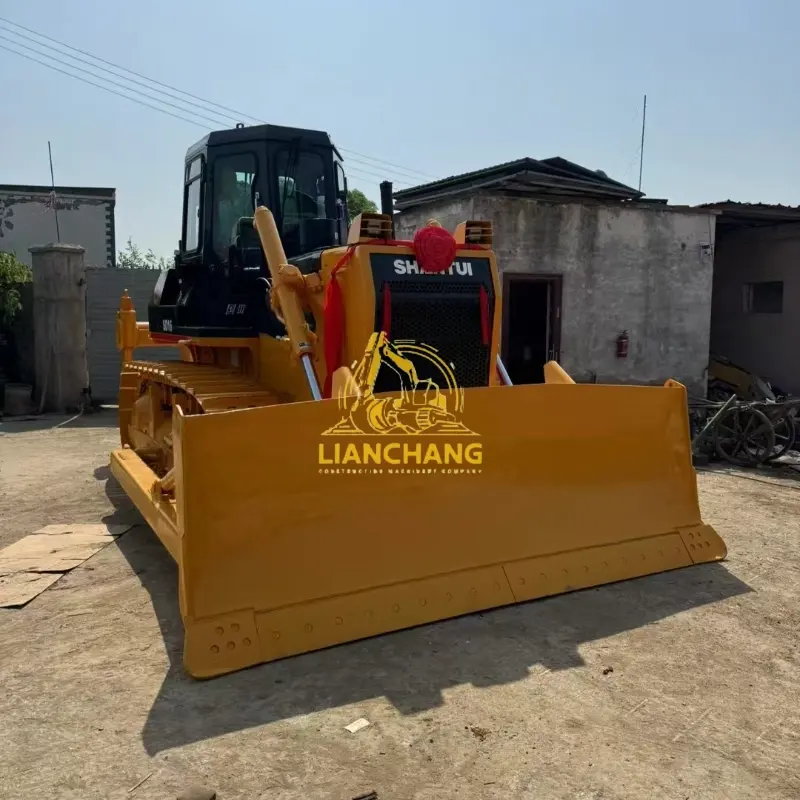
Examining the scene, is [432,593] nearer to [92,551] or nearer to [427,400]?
[427,400]

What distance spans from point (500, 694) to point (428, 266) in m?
2.41

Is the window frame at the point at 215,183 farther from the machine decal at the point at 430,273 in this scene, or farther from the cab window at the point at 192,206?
the machine decal at the point at 430,273

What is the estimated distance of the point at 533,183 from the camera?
10875mm

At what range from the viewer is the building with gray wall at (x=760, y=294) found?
44.6 feet

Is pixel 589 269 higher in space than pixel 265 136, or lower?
lower

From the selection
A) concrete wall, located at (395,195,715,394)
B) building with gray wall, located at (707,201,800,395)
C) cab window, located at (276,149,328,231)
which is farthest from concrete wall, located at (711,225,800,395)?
cab window, located at (276,149,328,231)

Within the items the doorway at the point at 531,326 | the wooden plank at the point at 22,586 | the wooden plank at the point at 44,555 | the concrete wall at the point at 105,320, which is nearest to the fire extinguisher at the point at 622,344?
the doorway at the point at 531,326

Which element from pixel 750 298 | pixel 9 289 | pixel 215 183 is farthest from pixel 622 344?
pixel 9 289

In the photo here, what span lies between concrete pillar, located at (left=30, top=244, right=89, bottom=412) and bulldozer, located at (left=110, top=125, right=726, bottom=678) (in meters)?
8.39

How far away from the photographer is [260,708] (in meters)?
3.01

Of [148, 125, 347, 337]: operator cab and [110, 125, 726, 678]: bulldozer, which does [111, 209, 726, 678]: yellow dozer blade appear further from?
[148, 125, 347, 337]: operator cab

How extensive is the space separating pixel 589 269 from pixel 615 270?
472mm

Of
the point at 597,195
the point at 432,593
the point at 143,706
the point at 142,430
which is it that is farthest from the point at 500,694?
the point at 597,195

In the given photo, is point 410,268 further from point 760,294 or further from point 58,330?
point 760,294
